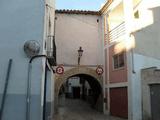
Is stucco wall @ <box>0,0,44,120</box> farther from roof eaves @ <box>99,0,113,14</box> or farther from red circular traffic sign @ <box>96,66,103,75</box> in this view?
roof eaves @ <box>99,0,113,14</box>

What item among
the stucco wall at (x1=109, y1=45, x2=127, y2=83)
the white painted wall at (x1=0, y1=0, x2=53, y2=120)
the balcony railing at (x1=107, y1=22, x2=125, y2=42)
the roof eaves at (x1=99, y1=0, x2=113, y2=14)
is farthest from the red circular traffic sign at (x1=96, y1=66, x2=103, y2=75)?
the white painted wall at (x1=0, y1=0, x2=53, y2=120)

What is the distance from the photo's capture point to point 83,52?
22.3 metres

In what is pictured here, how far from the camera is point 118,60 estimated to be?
19828 mm

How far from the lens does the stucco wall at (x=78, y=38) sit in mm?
22125

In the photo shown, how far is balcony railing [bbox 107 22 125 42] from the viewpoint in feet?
63.4

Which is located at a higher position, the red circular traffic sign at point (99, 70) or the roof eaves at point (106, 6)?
the roof eaves at point (106, 6)

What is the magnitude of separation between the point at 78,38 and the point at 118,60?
4.19 m

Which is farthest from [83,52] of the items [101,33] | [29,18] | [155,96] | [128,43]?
[29,18]

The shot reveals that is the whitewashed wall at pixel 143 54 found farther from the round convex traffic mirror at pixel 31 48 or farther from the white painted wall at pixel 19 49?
the round convex traffic mirror at pixel 31 48

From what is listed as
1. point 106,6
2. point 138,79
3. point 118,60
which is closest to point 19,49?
point 138,79

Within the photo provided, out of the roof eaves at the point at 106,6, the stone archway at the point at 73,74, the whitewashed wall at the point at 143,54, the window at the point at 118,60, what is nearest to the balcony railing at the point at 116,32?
the window at the point at 118,60

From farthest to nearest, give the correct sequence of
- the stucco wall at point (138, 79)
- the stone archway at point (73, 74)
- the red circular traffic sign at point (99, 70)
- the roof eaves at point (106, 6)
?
the stone archway at point (73, 74), the roof eaves at point (106, 6), the red circular traffic sign at point (99, 70), the stucco wall at point (138, 79)

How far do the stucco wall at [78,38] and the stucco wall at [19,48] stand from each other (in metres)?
10.8

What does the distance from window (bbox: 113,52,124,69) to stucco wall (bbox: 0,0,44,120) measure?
9.24 m
